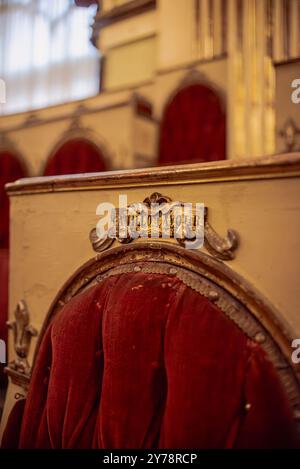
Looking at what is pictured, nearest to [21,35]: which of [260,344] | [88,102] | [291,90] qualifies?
[88,102]

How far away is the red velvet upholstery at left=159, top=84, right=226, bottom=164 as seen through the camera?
1993 mm

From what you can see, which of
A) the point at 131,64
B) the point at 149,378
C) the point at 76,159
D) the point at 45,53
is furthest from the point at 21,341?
the point at 45,53

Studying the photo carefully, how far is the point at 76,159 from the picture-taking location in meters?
2.34

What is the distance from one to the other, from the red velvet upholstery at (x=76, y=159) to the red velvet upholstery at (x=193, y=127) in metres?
0.36

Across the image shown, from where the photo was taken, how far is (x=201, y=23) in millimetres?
2418

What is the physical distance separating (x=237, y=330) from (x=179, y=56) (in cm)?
221

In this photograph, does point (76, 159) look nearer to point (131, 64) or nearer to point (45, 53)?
point (131, 64)

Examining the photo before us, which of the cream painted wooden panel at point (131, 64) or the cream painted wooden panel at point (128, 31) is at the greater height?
the cream painted wooden panel at point (128, 31)

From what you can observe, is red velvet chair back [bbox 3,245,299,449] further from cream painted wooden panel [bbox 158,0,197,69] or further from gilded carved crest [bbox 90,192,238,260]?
cream painted wooden panel [bbox 158,0,197,69]

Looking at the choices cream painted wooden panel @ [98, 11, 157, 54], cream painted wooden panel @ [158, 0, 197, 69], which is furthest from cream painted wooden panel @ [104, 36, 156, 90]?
cream painted wooden panel @ [158, 0, 197, 69]

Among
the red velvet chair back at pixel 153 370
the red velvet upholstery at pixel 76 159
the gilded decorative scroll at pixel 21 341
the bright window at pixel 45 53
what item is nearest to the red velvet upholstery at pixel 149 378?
the red velvet chair back at pixel 153 370

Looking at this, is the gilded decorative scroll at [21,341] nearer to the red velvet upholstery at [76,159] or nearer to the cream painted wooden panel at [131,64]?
the red velvet upholstery at [76,159]

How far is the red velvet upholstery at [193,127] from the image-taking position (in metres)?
1.99
